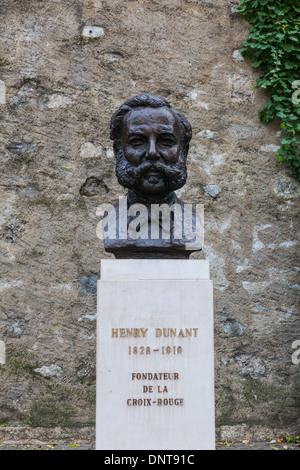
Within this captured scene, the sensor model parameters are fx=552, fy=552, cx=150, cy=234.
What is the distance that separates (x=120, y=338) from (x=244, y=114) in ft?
9.22

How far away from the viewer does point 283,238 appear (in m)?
4.79

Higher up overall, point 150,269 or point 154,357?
point 150,269

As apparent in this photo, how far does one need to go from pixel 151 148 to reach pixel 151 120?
17 cm

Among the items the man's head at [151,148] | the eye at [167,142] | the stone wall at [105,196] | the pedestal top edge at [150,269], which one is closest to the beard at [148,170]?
the man's head at [151,148]

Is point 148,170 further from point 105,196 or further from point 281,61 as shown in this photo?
point 281,61

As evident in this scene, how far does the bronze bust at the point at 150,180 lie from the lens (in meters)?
3.07

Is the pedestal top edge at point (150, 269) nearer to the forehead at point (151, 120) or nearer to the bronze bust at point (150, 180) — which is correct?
the bronze bust at point (150, 180)

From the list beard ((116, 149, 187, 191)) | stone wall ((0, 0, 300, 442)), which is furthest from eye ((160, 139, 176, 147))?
stone wall ((0, 0, 300, 442))

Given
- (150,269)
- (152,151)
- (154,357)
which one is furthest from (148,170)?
(154,357)

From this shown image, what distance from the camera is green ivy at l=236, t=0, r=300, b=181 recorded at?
4816 mm

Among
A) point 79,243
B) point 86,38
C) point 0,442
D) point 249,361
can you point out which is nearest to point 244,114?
point 86,38

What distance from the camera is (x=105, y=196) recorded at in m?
4.74

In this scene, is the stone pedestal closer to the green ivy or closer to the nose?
the nose
